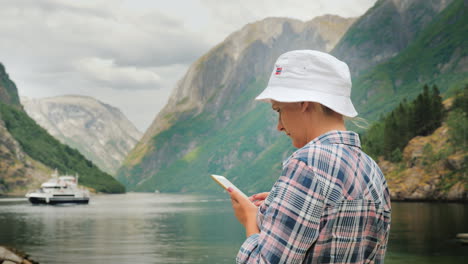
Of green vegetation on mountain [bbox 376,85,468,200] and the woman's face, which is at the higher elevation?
the woman's face

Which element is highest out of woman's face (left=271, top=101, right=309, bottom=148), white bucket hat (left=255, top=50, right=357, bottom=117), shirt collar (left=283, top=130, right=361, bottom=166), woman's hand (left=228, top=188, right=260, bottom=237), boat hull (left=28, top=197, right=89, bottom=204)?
white bucket hat (left=255, top=50, right=357, bottom=117)

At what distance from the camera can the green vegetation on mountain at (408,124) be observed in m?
120

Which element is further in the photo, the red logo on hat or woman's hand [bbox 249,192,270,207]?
woman's hand [bbox 249,192,270,207]

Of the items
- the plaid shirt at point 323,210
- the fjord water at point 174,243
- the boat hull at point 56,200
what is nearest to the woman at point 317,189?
the plaid shirt at point 323,210

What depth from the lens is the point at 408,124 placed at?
408 feet

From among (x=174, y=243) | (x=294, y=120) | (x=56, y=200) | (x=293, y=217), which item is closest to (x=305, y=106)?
(x=294, y=120)

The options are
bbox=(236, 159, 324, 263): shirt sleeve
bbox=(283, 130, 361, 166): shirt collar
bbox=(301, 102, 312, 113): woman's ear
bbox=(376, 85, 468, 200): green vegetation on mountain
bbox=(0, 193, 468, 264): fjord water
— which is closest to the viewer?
bbox=(236, 159, 324, 263): shirt sleeve

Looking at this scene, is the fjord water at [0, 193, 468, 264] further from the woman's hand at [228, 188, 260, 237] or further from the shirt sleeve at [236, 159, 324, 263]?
the shirt sleeve at [236, 159, 324, 263]

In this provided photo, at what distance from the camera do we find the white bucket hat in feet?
9.98

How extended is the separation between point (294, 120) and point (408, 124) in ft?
414

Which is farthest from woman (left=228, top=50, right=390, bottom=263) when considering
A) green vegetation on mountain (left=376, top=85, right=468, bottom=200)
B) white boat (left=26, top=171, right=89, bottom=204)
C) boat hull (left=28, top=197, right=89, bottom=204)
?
boat hull (left=28, top=197, right=89, bottom=204)

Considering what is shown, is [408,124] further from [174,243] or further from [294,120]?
[294,120]

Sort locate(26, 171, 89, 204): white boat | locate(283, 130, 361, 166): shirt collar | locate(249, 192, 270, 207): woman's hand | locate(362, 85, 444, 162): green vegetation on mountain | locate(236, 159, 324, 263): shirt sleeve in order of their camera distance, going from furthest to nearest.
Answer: locate(26, 171, 89, 204): white boat, locate(362, 85, 444, 162): green vegetation on mountain, locate(249, 192, 270, 207): woman's hand, locate(283, 130, 361, 166): shirt collar, locate(236, 159, 324, 263): shirt sleeve

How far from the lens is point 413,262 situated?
28.8 metres
